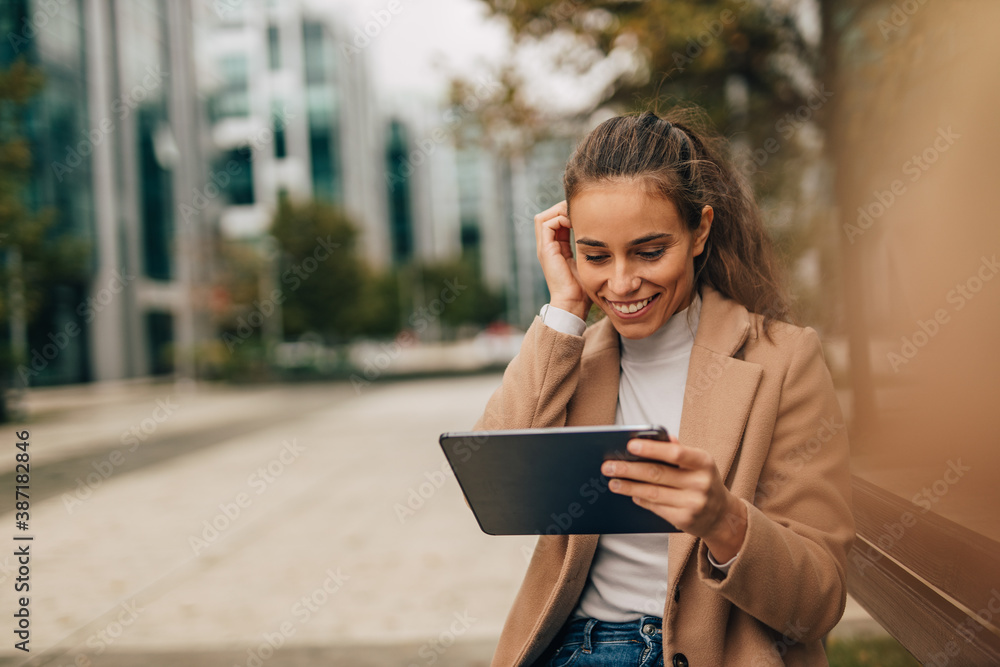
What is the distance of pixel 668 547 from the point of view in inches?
69.5

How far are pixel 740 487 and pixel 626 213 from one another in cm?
62

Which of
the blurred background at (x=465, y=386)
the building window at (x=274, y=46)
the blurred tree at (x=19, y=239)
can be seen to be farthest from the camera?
the building window at (x=274, y=46)

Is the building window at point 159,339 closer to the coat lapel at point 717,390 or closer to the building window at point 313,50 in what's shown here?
the building window at point 313,50

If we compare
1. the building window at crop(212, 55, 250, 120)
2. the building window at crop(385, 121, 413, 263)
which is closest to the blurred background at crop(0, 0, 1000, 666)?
the building window at crop(212, 55, 250, 120)

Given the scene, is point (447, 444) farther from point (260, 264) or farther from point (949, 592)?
point (260, 264)

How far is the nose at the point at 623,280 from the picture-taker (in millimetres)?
1724

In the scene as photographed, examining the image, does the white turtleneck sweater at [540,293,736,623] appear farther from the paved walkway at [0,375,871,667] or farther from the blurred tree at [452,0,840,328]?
the blurred tree at [452,0,840,328]

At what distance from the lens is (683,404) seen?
183cm

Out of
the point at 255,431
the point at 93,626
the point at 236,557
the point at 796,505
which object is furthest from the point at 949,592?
the point at 255,431

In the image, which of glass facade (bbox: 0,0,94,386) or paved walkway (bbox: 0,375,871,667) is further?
glass facade (bbox: 0,0,94,386)

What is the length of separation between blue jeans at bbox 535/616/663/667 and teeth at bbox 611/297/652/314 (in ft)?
2.24

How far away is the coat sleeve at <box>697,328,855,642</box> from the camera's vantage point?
1485mm

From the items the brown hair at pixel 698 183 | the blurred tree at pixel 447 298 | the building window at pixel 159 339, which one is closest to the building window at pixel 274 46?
the blurred tree at pixel 447 298

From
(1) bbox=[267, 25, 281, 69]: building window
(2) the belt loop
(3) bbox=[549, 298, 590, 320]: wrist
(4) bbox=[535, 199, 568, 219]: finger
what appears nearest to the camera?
(2) the belt loop
